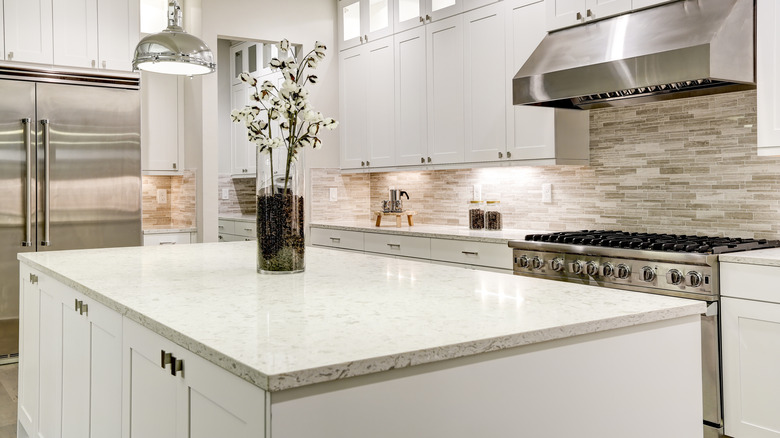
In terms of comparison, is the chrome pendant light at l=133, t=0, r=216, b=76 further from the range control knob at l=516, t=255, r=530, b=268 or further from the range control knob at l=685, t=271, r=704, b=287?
the range control knob at l=685, t=271, r=704, b=287

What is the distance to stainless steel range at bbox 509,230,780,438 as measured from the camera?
2773 mm

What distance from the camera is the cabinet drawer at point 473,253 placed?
3.76m

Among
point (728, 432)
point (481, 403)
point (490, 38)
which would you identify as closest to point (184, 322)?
point (481, 403)

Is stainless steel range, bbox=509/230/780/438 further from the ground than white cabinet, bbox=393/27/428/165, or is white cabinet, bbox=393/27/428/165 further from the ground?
white cabinet, bbox=393/27/428/165

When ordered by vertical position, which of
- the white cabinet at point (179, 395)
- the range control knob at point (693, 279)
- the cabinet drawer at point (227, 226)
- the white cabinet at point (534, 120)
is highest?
the white cabinet at point (534, 120)

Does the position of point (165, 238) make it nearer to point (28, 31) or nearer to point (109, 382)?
point (28, 31)

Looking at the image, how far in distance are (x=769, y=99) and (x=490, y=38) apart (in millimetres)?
1830

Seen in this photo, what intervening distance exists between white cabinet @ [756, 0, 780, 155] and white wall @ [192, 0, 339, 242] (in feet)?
11.7

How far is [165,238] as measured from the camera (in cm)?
514

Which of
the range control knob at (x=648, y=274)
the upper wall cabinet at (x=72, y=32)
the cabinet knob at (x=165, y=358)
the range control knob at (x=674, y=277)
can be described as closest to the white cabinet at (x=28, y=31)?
the upper wall cabinet at (x=72, y=32)

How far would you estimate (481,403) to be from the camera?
4.17 feet

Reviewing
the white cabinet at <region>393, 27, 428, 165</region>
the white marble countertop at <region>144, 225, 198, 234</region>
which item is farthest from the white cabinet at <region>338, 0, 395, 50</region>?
the white marble countertop at <region>144, 225, 198, 234</region>

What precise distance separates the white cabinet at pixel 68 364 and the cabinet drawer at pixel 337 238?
2491 millimetres

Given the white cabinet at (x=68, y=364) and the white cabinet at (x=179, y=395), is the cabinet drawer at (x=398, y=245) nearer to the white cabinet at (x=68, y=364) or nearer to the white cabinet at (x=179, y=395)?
the white cabinet at (x=68, y=364)
